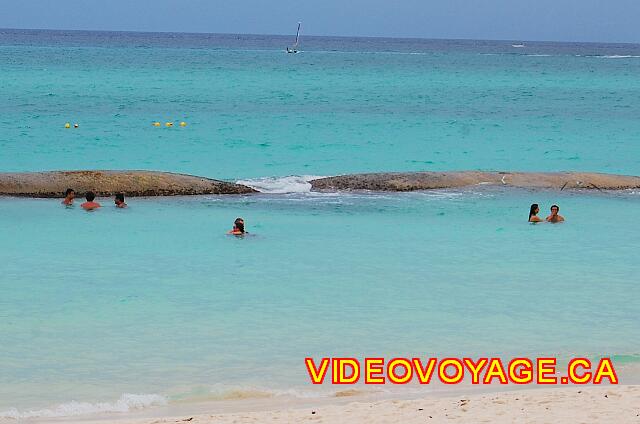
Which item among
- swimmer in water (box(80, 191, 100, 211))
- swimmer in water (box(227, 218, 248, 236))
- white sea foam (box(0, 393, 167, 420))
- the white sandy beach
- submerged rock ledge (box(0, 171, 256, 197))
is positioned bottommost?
white sea foam (box(0, 393, 167, 420))

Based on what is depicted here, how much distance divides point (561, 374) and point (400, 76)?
209 feet

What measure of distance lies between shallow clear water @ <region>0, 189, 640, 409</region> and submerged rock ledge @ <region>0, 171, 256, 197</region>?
427 mm

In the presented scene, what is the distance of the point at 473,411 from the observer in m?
7.54

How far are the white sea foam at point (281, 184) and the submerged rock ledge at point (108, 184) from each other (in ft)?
2.57

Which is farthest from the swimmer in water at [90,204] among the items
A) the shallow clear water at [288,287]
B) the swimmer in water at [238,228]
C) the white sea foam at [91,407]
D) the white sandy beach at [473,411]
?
the white sandy beach at [473,411]

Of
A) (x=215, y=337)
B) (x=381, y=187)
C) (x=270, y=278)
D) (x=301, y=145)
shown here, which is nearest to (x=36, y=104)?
(x=301, y=145)

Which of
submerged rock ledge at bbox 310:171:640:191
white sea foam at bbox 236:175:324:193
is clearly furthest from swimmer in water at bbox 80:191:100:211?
submerged rock ledge at bbox 310:171:640:191

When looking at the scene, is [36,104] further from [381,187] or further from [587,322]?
[587,322]

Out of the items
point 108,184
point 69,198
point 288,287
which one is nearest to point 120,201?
point 69,198

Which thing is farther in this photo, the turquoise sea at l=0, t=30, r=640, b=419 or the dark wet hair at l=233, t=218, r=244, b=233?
the dark wet hair at l=233, t=218, r=244, b=233

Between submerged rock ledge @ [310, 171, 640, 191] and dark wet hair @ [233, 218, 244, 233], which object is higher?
submerged rock ledge @ [310, 171, 640, 191]

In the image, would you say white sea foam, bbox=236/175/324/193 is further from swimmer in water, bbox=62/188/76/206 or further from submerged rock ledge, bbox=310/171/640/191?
swimmer in water, bbox=62/188/76/206

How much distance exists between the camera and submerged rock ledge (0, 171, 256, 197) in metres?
17.8

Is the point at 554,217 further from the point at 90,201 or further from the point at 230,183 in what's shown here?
the point at 90,201
